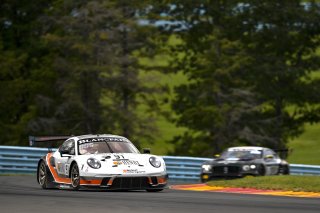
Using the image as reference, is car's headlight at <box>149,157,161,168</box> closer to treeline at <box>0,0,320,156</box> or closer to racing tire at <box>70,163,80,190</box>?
racing tire at <box>70,163,80,190</box>

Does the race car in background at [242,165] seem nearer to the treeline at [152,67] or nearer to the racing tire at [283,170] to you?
the racing tire at [283,170]

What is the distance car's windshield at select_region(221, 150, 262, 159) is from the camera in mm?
26125

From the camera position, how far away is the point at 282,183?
19859 millimetres

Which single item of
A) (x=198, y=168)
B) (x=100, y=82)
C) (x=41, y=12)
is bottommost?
(x=198, y=168)

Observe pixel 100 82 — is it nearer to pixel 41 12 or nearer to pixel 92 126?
pixel 92 126

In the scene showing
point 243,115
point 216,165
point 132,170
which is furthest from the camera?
point 243,115

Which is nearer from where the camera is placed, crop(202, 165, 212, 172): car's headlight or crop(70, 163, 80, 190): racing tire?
crop(70, 163, 80, 190): racing tire

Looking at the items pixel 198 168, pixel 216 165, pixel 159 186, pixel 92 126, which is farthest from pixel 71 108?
pixel 159 186

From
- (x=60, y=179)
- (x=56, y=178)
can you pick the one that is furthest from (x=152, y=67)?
(x=60, y=179)

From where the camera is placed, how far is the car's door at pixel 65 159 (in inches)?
723

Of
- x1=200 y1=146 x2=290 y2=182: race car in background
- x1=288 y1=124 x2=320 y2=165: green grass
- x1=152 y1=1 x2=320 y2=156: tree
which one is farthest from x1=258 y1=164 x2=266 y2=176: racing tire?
x1=288 y1=124 x2=320 y2=165: green grass

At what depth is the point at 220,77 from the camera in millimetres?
50438

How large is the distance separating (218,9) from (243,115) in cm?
656

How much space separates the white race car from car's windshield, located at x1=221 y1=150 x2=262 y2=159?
7953 millimetres
